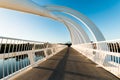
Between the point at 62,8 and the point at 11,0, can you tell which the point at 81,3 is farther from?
the point at 11,0

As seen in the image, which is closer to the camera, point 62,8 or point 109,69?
point 109,69

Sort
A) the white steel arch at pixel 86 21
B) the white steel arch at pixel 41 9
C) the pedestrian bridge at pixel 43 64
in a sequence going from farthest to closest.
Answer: the white steel arch at pixel 86 21
the white steel arch at pixel 41 9
the pedestrian bridge at pixel 43 64

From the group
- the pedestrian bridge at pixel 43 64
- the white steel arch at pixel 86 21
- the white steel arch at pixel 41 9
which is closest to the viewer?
the pedestrian bridge at pixel 43 64

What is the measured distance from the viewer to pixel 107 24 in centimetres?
3328

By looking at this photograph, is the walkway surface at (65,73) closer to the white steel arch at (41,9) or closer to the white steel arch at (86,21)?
the white steel arch at (41,9)

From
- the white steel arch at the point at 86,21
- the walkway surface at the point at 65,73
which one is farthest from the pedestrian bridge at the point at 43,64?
the white steel arch at the point at 86,21

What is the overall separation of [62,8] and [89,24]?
657 centimetres

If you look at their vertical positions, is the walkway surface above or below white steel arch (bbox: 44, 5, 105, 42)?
below

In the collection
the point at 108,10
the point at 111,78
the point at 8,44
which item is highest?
the point at 108,10

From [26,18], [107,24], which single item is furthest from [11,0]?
[107,24]

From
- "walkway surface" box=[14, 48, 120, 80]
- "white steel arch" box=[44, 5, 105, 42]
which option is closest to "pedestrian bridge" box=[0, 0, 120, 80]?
"walkway surface" box=[14, 48, 120, 80]

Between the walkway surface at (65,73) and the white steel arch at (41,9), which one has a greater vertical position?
the white steel arch at (41,9)

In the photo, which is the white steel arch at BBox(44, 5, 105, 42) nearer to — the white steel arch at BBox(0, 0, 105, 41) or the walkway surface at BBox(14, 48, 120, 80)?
the white steel arch at BBox(0, 0, 105, 41)

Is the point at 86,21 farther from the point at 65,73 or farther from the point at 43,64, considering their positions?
the point at 65,73
